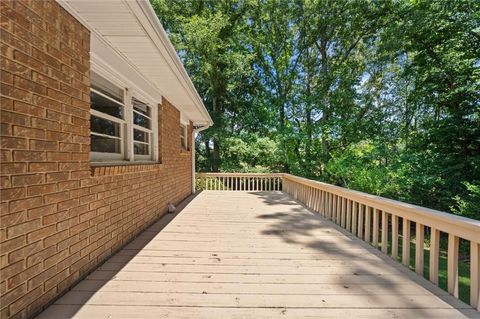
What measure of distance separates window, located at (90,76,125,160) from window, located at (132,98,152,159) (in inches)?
16.3

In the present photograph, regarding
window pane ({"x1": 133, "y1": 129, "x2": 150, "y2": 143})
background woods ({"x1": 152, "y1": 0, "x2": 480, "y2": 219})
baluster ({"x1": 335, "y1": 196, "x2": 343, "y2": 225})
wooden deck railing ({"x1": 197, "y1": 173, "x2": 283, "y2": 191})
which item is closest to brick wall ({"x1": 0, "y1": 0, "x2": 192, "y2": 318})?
window pane ({"x1": 133, "y1": 129, "x2": 150, "y2": 143})

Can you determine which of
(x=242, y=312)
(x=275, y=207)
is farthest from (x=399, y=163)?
(x=242, y=312)

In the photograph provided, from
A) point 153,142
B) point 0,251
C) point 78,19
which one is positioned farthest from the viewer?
point 153,142

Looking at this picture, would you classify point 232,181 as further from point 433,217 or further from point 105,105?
point 433,217

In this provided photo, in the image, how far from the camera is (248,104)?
13.9m

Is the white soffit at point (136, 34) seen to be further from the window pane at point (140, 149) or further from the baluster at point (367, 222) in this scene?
the baluster at point (367, 222)

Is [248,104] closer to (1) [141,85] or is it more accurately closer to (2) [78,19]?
(1) [141,85]

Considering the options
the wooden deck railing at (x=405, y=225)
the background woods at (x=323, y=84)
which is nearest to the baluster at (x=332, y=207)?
the wooden deck railing at (x=405, y=225)

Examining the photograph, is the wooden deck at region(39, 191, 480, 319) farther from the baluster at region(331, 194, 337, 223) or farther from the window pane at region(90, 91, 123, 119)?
the window pane at region(90, 91, 123, 119)

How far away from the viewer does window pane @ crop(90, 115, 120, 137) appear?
2.67 metres

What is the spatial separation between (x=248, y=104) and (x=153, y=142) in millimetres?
10034

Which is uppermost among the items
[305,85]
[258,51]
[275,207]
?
[258,51]

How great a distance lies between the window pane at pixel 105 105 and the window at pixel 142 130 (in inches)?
17.0

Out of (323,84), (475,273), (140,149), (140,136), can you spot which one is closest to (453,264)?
(475,273)
